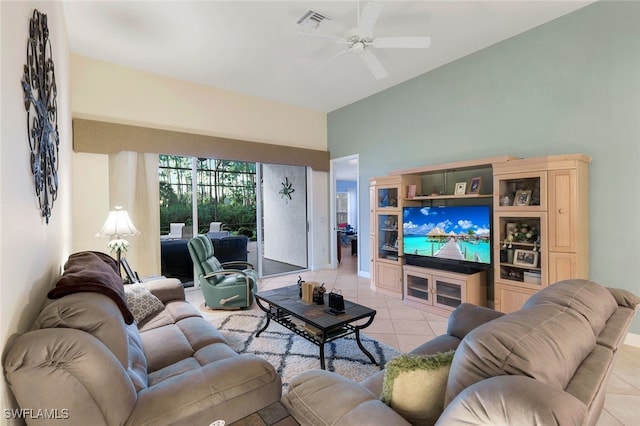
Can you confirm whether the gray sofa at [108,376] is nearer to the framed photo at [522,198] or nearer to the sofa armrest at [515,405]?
the sofa armrest at [515,405]

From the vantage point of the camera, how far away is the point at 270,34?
3410 mm

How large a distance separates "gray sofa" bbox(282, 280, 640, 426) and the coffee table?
102cm

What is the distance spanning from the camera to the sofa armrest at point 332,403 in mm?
1014

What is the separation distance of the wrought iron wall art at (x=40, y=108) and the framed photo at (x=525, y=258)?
4.05 m

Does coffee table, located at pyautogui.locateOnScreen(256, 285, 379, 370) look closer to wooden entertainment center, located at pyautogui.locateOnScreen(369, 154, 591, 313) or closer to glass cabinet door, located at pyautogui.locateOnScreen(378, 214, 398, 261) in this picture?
wooden entertainment center, located at pyautogui.locateOnScreen(369, 154, 591, 313)

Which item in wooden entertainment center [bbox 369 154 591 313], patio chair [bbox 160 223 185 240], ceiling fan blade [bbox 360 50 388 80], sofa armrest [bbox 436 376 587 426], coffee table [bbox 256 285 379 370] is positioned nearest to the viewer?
sofa armrest [bbox 436 376 587 426]

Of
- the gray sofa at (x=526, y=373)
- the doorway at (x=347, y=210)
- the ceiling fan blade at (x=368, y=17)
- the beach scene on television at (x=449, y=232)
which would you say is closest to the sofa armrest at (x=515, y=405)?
the gray sofa at (x=526, y=373)

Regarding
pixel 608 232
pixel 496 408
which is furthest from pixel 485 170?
pixel 496 408

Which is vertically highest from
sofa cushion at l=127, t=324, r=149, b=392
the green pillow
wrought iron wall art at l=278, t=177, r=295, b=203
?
wrought iron wall art at l=278, t=177, r=295, b=203

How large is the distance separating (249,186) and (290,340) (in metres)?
3.32

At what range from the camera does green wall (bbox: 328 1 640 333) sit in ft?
9.21

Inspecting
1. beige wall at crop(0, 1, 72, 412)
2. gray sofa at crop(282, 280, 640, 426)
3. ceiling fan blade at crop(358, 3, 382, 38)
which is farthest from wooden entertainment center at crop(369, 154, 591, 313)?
Answer: beige wall at crop(0, 1, 72, 412)

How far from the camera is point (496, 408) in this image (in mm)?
711

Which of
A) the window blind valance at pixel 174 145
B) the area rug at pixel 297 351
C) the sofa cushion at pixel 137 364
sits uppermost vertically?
the window blind valance at pixel 174 145
